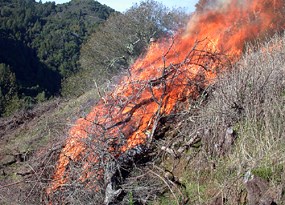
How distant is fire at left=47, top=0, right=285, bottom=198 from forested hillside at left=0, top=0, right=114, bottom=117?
34081mm

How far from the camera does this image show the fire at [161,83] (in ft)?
20.5

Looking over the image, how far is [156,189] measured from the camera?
219 inches

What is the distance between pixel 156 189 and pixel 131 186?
386 mm

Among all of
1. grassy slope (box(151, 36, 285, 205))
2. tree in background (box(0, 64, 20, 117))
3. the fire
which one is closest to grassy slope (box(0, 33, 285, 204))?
grassy slope (box(151, 36, 285, 205))

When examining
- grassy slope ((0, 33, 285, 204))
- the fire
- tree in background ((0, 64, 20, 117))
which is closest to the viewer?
grassy slope ((0, 33, 285, 204))

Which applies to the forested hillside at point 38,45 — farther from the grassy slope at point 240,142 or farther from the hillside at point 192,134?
the grassy slope at point 240,142

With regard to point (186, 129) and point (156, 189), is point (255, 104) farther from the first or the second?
point (156, 189)

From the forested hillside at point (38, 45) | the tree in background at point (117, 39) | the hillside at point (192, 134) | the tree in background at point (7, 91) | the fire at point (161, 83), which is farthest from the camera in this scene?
the forested hillside at point (38, 45)

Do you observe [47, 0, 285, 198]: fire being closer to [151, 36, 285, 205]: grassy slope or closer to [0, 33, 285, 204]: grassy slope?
[0, 33, 285, 204]: grassy slope

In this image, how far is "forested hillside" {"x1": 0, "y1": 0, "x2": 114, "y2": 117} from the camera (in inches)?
2030

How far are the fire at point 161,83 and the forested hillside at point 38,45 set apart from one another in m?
34.1

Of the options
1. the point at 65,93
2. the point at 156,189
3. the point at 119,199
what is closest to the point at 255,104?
the point at 156,189

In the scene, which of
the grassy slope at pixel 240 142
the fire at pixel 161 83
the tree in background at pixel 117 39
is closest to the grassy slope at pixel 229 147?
the grassy slope at pixel 240 142

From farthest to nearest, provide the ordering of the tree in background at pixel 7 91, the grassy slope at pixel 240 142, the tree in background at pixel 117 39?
1. the tree in background at pixel 7 91
2. the tree in background at pixel 117 39
3. the grassy slope at pixel 240 142
